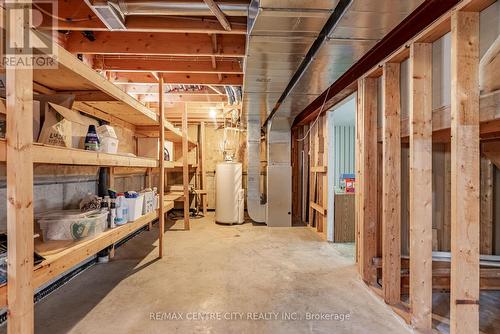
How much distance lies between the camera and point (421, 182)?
1.68 metres

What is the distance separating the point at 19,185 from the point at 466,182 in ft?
6.60

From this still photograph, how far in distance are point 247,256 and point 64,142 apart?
211 cm

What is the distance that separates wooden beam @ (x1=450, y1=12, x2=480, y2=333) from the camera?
1.32 meters

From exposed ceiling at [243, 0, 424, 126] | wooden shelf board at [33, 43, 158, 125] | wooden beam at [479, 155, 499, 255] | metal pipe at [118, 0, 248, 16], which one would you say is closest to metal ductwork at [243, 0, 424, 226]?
exposed ceiling at [243, 0, 424, 126]

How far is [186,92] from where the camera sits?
3.83 metres

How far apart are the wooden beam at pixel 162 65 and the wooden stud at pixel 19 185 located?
6.15ft

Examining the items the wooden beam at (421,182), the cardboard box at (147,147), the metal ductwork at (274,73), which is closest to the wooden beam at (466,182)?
the wooden beam at (421,182)

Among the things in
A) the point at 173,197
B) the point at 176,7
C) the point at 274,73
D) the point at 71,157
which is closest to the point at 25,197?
the point at 71,157

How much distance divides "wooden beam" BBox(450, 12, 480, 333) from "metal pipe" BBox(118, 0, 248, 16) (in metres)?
1.21

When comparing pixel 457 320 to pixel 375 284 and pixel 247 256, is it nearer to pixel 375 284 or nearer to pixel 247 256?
pixel 375 284

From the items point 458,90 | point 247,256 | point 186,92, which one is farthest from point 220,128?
point 458,90

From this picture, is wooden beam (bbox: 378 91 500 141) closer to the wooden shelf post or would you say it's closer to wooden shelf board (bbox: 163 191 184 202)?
wooden shelf board (bbox: 163 191 184 202)

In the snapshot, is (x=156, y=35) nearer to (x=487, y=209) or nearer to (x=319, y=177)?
(x=319, y=177)

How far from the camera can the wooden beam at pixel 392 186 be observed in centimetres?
195
